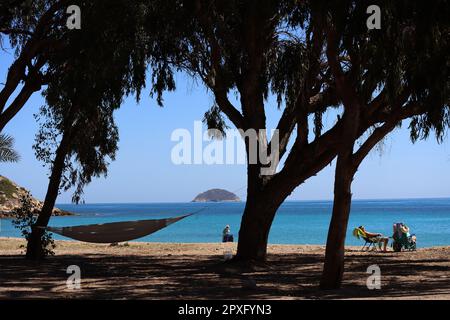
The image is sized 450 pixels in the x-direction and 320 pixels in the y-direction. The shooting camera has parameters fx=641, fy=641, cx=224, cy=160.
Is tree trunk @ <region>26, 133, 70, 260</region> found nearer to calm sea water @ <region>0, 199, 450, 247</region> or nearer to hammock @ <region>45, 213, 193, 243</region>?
hammock @ <region>45, 213, 193, 243</region>

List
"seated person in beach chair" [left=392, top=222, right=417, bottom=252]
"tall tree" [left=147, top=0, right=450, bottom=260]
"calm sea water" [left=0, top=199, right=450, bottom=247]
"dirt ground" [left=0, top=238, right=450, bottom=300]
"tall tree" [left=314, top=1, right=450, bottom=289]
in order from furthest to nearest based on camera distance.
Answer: "calm sea water" [left=0, top=199, right=450, bottom=247] → "seated person in beach chair" [left=392, top=222, right=417, bottom=252] → "tall tree" [left=147, top=0, right=450, bottom=260] → "dirt ground" [left=0, top=238, right=450, bottom=300] → "tall tree" [left=314, top=1, right=450, bottom=289]

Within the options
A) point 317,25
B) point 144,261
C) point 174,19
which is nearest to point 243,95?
point 174,19

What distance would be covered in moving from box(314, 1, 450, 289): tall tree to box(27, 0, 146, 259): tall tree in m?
3.08

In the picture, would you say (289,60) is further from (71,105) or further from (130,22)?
(71,105)

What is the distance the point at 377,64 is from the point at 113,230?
463cm

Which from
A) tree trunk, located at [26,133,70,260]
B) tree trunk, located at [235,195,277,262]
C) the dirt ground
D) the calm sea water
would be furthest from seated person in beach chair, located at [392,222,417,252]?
tree trunk, located at [26,133,70,260]

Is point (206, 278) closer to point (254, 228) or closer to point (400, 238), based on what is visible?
point (254, 228)

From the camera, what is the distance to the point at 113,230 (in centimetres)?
930

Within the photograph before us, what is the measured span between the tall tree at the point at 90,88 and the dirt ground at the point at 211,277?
42.3 inches

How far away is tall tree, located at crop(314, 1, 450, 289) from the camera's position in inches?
245

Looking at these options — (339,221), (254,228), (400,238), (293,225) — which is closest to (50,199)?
(254,228)

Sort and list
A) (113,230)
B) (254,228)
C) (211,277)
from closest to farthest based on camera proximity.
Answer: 1. (211,277)
2. (113,230)
3. (254,228)

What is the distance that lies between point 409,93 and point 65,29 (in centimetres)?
584

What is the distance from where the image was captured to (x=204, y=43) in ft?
31.5
